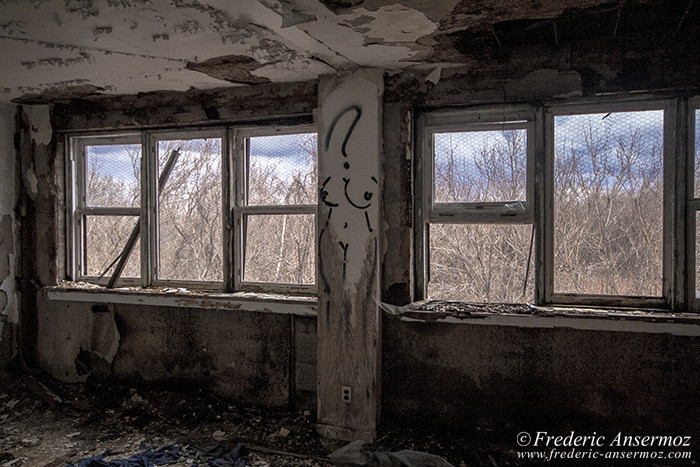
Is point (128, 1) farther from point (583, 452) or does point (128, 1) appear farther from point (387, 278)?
point (583, 452)

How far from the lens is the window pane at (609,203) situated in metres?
2.30

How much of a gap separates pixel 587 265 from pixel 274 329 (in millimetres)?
2012

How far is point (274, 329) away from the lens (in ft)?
9.38

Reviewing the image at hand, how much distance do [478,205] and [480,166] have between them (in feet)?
0.79

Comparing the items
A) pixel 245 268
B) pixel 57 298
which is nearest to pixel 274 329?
pixel 245 268

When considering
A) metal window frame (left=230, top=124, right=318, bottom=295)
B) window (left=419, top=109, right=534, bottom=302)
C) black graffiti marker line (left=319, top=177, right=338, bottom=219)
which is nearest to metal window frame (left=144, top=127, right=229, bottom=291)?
metal window frame (left=230, top=124, right=318, bottom=295)

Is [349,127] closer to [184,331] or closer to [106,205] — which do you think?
[184,331]

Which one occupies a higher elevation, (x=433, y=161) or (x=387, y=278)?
(x=433, y=161)

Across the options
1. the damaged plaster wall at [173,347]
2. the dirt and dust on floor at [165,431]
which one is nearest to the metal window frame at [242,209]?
the damaged plaster wall at [173,347]

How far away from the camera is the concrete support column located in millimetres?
2506

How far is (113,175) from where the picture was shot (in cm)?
336

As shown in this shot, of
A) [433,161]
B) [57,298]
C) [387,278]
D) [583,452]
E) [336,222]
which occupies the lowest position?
[583,452]

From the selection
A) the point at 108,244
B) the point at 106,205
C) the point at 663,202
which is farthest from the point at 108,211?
the point at 663,202

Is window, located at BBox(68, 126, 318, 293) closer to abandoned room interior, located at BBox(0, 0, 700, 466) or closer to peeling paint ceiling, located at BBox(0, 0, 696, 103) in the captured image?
abandoned room interior, located at BBox(0, 0, 700, 466)
